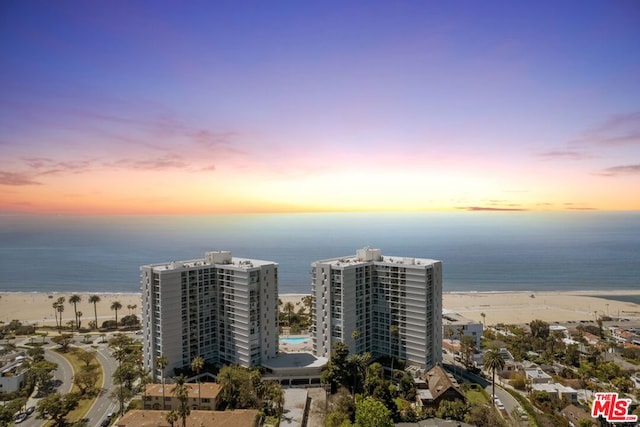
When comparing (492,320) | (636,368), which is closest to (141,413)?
(636,368)

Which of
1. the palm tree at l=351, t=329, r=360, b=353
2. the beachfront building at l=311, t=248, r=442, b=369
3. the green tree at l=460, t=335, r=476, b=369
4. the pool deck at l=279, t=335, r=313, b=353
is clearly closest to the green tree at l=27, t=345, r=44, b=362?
the pool deck at l=279, t=335, r=313, b=353

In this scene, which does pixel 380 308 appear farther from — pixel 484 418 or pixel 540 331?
pixel 540 331

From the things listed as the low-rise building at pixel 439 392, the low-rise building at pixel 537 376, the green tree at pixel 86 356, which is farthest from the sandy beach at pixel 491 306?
the low-rise building at pixel 439 392

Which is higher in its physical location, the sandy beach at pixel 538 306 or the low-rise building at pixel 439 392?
the low-rise building at pixel 439 392

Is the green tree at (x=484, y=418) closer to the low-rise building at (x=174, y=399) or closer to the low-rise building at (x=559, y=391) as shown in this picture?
the low-rise building at (x=559, y=391)

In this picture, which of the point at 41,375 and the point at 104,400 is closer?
the point at 104,400

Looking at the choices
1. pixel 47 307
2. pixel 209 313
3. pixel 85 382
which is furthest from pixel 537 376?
pixel 47 307
